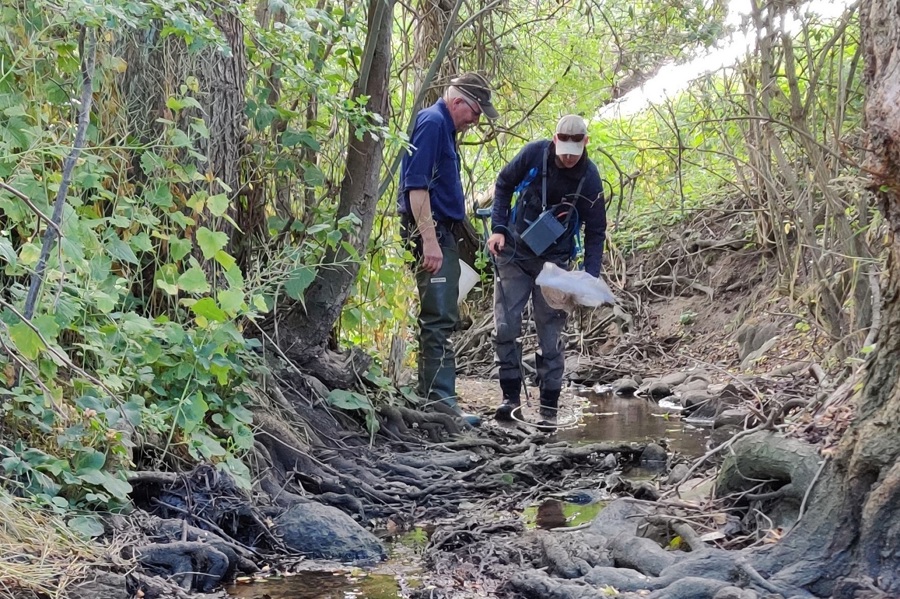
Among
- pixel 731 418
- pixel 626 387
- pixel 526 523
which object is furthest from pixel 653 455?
pixel 626 387

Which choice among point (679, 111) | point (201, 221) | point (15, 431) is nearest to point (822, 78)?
point (679, 111)

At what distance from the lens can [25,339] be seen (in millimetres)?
3102

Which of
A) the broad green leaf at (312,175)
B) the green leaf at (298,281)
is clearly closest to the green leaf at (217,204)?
the green leaf at (298,281)

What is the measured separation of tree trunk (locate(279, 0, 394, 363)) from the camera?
18.1 feet

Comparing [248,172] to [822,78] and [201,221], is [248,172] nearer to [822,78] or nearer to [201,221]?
[201,221]

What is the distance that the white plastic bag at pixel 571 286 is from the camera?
21.2 ft

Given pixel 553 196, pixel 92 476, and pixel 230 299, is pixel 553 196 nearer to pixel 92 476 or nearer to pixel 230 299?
pixel 230 299

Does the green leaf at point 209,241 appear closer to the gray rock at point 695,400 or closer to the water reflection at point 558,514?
the water reflection at point 558,514

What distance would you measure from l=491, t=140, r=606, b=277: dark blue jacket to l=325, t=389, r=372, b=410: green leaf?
1.76 m

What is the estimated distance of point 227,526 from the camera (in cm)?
401

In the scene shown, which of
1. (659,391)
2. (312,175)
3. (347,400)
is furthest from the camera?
(659,391)

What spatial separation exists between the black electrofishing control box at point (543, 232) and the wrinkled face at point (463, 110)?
85 centimetres

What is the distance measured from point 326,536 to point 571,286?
9.67 ft

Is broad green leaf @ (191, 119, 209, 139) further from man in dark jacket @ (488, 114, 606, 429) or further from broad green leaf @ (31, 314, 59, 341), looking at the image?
man in dark jacket @ (488, 114, 606, 429)
